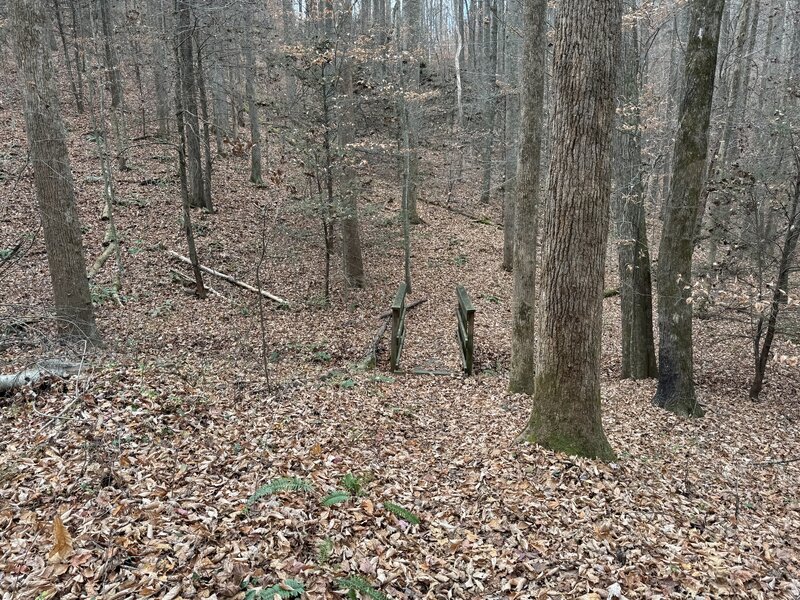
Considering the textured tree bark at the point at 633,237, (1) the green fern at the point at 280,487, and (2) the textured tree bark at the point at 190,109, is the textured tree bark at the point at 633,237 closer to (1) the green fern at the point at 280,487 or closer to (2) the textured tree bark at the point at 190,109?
(1) the green fern at the point at 280,487

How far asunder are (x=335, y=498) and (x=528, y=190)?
5.06m

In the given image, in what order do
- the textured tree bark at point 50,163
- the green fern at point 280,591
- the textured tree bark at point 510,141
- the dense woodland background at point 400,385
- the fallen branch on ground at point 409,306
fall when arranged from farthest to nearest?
the textured tree bark at point 510,141 → the fallen branch on ground at point 409,306 → the textured tree bark at point 50,163 → the dense woodland background at point 400,385 → the green fern at point 280,591

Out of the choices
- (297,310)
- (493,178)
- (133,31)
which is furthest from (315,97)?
(493,178)

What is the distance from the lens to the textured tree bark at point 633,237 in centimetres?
817

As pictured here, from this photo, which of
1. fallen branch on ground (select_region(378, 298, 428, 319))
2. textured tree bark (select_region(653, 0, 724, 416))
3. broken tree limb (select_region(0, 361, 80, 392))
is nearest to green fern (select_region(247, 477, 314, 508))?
broken tree limb (select_region(0, 361, 80, 392))

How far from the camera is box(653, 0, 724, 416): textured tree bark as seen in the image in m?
6.55

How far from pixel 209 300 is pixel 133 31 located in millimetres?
13092

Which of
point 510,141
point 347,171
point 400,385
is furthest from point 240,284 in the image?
point 510,141

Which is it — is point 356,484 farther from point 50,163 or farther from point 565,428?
point 50,163

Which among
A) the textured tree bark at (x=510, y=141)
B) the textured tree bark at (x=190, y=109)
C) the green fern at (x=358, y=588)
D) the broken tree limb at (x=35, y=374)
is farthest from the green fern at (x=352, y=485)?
the textured tree bark at (x=510, y=141)

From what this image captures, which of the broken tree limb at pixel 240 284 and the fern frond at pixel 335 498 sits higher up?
the fern frond at pixel 335 498

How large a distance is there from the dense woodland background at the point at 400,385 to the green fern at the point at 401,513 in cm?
2

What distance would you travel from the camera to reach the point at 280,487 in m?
3.61

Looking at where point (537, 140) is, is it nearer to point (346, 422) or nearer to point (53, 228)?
point (346, 422)
